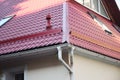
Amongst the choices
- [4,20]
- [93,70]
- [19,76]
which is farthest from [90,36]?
[4,20]

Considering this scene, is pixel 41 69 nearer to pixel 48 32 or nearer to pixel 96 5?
pixel 48 32

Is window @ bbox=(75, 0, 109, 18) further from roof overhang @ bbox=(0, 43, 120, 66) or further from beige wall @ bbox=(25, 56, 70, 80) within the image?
beige wall @ bbox=(25, 56, 70, 80)

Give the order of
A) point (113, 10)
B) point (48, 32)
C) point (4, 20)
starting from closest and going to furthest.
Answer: point (48, 32)
point (4, 20)
point (113, 10)

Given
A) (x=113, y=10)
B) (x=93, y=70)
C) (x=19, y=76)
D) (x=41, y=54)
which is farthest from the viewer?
(x=113, y=10)

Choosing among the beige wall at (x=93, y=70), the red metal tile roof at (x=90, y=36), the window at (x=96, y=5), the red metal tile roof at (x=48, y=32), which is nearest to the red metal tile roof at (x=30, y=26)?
the red metal tile roof at (x=48, y=32)

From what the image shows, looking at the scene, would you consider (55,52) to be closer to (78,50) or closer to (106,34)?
(78,50)

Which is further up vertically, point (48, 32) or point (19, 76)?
point (48, 32)

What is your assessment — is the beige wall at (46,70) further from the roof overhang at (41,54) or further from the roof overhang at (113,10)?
the roof overhang at (113,10)

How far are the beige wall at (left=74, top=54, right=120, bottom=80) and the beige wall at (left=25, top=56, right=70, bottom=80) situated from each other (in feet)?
1.32

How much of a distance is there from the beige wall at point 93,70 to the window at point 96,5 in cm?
364

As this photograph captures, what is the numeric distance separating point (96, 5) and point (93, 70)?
227 inches

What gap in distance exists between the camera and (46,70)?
9.51 meters

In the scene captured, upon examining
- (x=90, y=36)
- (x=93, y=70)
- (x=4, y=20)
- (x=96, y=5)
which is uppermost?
(x=96, y=5)

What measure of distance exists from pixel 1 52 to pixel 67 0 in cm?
322
